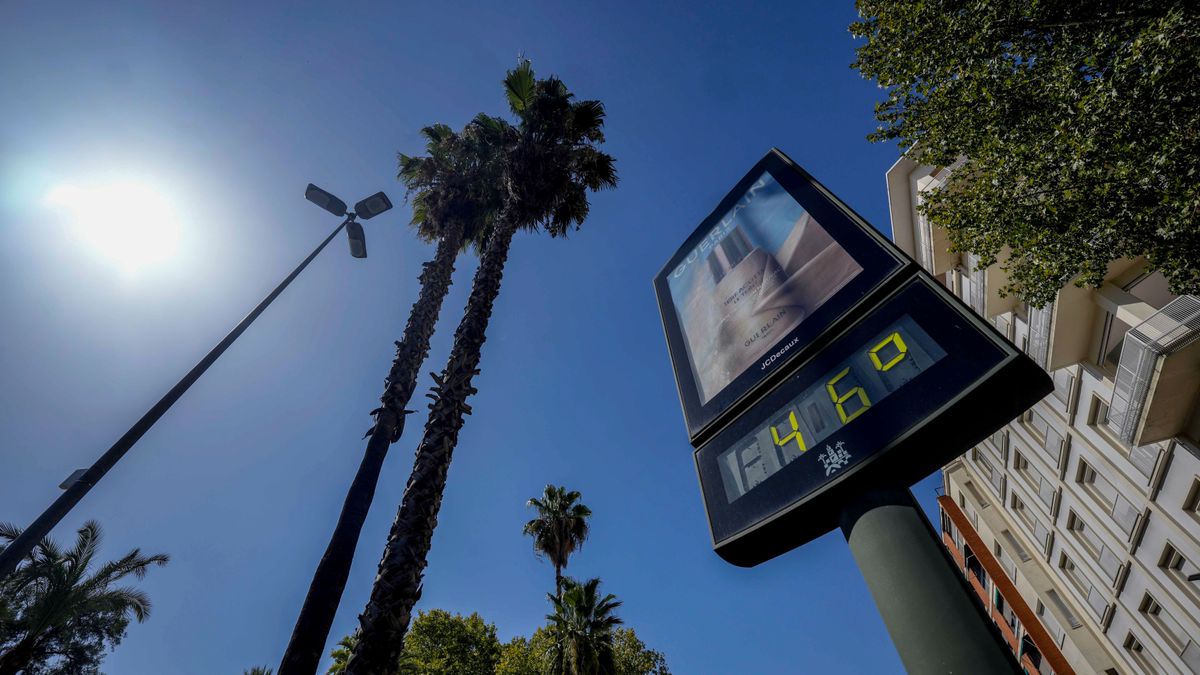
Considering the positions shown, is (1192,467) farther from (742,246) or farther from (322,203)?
(322,203)

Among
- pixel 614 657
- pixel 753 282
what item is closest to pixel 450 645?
pixel 614 657

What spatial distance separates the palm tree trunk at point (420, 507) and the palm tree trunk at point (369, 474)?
1.03 m

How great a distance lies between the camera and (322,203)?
920 centimetres

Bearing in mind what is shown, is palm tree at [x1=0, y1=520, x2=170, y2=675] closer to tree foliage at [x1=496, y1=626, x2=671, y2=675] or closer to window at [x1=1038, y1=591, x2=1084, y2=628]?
tree foliage at [x1=496, y1=626, x2=671, y2=675]

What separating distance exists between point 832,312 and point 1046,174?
20.1ft

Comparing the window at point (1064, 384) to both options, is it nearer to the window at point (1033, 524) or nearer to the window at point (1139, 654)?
the window at point (1033, 524)

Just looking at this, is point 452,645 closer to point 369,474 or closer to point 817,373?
point 369,474

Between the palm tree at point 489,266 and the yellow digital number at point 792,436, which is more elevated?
the palm tree at point 489,266

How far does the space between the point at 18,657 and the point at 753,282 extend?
69.0 ft

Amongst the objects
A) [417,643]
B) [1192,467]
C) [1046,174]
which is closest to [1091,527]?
[1192,467]

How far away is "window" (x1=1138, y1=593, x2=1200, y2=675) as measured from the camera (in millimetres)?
14797

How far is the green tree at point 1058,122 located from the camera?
6.05m

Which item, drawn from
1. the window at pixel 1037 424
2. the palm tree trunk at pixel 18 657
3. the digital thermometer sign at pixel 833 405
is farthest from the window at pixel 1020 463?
the palm tree trunk at pixel 18 657

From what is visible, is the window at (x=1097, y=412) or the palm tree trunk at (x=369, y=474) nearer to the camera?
Result: the palm tree trunk at (x=369, y=474)
